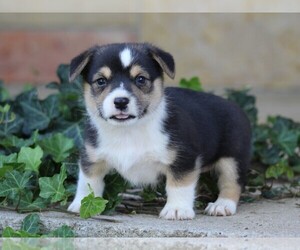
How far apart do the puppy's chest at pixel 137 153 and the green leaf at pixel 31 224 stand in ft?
2.17

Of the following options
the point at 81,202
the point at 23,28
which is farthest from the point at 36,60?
the point at 81,202

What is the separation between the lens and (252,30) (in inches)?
376

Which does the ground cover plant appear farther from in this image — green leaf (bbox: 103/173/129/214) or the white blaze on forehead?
the white blaze on forehead

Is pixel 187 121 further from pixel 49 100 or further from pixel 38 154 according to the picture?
pixel 49 100

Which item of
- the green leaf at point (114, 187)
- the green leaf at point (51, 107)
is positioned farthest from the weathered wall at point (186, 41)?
the green leaf at point (114, 187)

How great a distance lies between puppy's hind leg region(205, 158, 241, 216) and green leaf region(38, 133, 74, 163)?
1035 millimetres

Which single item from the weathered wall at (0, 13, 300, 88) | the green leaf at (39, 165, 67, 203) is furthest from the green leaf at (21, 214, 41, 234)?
the weathered wall at (0, 13, 300, 88)

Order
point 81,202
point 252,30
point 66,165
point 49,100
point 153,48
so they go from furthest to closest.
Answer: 1. point 252,30
2. point 49,100
3. point 66,165
4. point 153,48
5. point 81,202

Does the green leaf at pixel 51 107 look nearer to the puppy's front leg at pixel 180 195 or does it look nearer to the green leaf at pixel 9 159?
the green leaf at pixel 9 159

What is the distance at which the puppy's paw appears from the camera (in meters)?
4.99

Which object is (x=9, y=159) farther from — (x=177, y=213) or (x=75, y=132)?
(x=177, y=213)

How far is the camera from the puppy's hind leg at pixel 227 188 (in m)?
5.28

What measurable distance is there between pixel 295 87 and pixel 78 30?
2.61 meters

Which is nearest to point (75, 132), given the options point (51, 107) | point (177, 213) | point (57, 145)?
point (51, 107)
